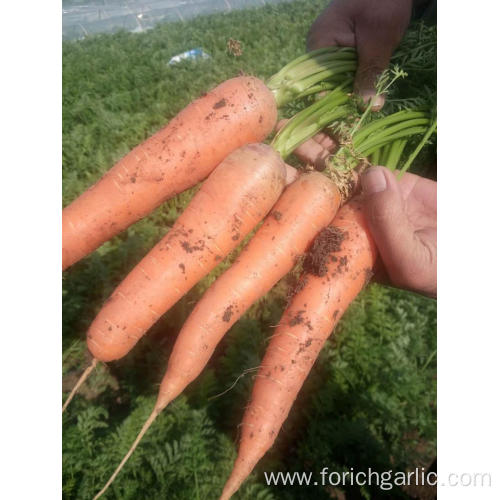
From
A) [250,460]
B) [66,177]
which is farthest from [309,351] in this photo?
[66,177]

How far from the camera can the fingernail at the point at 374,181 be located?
5.30ft

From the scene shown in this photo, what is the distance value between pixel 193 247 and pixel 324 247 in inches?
26.7

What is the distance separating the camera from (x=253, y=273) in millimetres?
1885

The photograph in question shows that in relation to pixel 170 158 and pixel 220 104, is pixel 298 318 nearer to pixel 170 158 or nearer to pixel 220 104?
pixel 170 158

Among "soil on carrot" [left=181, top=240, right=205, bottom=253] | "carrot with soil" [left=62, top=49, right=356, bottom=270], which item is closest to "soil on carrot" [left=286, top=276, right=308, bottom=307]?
"soil on carrot" [left=181, top=240, right=205, bottom=253]

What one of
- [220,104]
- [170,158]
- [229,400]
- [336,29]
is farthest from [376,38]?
[229,400]

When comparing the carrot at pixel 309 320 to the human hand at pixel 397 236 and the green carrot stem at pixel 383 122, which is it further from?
the green carrot stem at pixel 383 122

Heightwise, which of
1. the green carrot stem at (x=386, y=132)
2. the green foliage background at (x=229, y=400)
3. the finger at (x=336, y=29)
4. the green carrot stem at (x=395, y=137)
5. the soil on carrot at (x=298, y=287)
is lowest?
the green foliage background at (x=229, y=400)

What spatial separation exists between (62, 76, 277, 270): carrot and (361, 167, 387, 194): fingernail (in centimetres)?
66

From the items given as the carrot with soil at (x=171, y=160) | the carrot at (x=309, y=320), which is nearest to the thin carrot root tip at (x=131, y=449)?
the carrot at (x=309, y=320)

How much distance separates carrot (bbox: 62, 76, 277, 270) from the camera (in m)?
1.88

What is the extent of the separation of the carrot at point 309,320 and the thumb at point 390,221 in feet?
0.46

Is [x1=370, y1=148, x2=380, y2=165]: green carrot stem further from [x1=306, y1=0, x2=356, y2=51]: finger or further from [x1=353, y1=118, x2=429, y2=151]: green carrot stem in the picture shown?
[x1=306, y1=0, x2=356, y2=51]: finger
